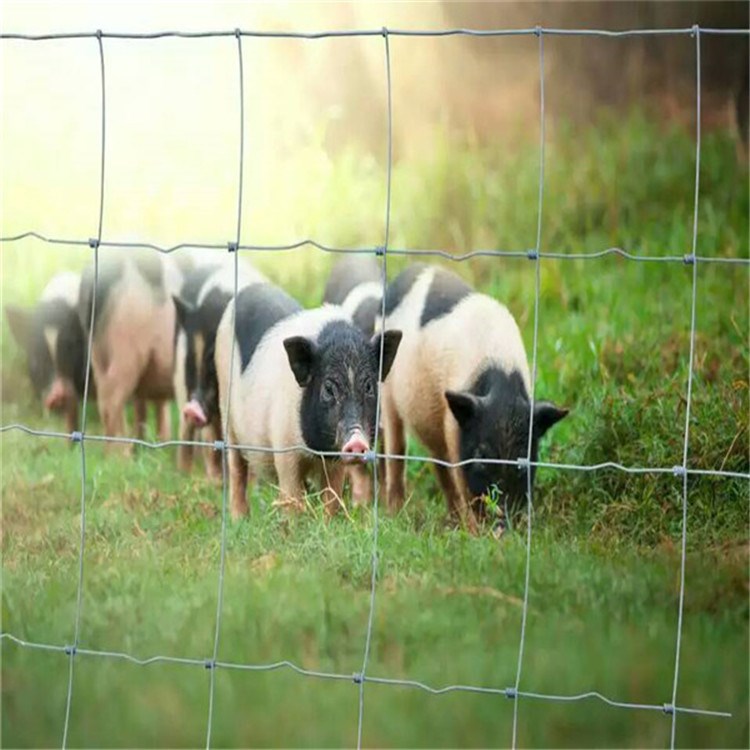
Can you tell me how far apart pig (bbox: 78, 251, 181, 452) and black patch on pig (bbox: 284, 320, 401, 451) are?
28 cm

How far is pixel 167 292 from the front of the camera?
2209 mm

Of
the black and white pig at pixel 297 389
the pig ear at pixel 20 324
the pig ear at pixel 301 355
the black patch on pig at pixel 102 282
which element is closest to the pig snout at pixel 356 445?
the black and white pig at pixel 297 389

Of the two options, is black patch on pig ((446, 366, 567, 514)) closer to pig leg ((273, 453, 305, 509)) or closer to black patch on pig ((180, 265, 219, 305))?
pig leg ((273, 453, 305, 509))

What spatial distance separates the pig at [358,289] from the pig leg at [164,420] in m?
0.31

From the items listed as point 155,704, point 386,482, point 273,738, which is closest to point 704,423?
point 386,482

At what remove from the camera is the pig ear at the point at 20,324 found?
88.4 inches

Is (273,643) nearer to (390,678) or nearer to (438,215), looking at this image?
(390,678)

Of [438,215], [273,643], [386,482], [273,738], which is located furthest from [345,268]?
[273,738]

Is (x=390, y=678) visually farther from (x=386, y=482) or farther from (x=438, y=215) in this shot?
(x=438, y=215)

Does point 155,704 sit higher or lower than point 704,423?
lower

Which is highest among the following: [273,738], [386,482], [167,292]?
[167,292]

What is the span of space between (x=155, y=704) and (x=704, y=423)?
0.90m

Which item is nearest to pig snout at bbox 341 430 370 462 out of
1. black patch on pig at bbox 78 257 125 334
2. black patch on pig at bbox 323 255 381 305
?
black patch on pig at bbox 323 255 381 305

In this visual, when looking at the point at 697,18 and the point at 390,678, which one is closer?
the point at 390,678
